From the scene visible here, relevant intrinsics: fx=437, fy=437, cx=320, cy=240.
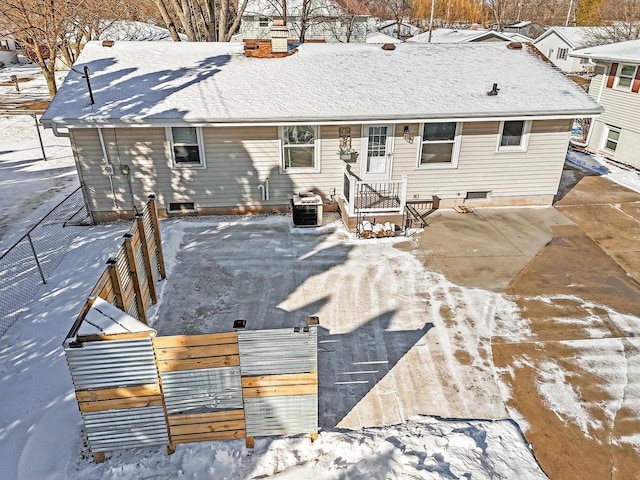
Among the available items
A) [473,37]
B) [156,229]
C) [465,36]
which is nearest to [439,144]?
[156,229]

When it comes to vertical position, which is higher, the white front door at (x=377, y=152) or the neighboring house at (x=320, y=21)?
the neighboring house at (x=320, y=21)

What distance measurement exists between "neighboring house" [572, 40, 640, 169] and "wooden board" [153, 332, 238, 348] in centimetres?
1607

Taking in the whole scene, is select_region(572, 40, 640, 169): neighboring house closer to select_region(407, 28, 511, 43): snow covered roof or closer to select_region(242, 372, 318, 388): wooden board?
select_region(242, 372, 318, 388): wooden board

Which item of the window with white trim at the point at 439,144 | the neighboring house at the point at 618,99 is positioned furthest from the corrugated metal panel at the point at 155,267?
the neighboring house at the point at 618,99

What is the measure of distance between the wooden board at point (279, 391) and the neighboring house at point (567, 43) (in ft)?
139

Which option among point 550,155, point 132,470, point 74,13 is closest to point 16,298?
point 132,470

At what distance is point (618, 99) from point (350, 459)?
1644 centimetres

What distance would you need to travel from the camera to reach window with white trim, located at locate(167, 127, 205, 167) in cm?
1036

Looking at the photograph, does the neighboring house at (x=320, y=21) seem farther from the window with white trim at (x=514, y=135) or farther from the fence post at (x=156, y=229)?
the fence post at (x=156, y=229)

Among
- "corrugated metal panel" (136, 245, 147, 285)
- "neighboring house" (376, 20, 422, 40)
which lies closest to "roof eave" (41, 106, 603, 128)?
"corrugated metal panel" (136, 245, 147, 285)

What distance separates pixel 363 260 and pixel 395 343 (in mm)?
2721

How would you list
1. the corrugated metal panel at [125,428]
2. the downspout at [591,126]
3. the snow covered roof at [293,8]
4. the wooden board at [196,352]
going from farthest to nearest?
the snow covered roof at [293,8], the downspout at [591,126], the corrugated metal panel at [125,428], the wooden board at [196,352]

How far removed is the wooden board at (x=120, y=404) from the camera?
4.54m

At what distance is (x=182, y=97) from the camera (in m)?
10.5
